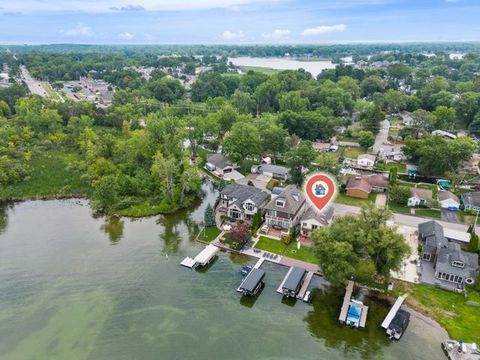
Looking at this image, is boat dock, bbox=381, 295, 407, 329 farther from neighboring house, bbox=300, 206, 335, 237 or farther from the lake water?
neighboring house, bbox=300, 206, 335, 237

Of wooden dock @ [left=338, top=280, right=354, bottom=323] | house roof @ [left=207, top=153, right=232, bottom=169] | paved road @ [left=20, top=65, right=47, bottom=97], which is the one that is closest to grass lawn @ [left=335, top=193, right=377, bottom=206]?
wooden dock @ [left=338, top=280, right=354, bottom=323]

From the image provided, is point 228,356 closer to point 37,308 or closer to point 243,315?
→ point 243,315

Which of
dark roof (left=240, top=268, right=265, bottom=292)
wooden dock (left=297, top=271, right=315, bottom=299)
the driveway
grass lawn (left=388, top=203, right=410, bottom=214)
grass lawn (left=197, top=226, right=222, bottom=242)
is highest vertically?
dark roof (left=240, top=268, right=265, bottom=292)

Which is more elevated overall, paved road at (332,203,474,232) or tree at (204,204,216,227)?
tree at (204,204,216,227)

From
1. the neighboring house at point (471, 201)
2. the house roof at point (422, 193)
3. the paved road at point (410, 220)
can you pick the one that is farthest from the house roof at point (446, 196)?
the paved road at point (410, 220)

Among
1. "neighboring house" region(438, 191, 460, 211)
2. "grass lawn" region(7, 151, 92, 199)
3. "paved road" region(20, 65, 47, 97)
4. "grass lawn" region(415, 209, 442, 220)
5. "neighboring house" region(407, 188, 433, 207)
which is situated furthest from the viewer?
"paved road" region(20, 65, 47, 97)

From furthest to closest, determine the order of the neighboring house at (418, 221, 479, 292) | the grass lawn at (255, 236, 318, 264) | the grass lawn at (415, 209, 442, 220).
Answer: the grass lawn at (415, 209, 442, 220)
the grass lawn at (255, 236, 318, 264)
the neighboring house at (418, 221, 479, 292)

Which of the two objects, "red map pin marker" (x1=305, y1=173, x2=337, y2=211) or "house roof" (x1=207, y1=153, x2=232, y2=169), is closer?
"red map pin marker" (x1=305, y1=173, x2=337, y2=211)

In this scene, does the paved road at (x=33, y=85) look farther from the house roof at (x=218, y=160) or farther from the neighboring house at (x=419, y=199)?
the neighboring house at (x=419, y=199)
